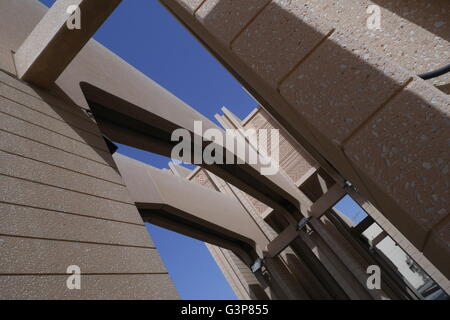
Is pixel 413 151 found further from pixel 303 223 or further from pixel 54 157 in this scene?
pixel 303 223

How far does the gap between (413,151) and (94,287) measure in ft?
5.70

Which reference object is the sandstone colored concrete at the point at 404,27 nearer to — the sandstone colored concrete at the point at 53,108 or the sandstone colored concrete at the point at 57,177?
the sandstone colored concrete at the point at 57,177

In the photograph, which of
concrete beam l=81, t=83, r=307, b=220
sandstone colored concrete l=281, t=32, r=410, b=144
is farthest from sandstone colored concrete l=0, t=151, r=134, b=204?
concrete beam l=81, t=83, r=307, b=220

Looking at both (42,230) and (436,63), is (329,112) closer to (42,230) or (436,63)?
(436,63)

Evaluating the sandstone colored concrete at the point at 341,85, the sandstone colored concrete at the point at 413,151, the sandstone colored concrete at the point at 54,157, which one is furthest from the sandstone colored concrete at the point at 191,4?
the sandstone colored concrete at the point at 54,157

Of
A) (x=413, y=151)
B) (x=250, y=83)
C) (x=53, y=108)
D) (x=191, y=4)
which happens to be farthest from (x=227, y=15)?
(x=53, y=108)

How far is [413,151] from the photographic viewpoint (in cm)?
138

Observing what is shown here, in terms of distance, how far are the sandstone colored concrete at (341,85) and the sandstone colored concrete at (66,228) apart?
1.53m

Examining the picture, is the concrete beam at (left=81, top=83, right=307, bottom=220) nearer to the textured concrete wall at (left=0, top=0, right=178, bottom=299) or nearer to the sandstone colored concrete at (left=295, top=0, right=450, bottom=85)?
the textured concrete wall at (left=0, top=0, right=178, bottom=299)

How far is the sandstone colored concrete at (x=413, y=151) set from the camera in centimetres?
131

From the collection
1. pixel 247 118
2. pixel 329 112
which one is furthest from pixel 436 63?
pixel 247 118

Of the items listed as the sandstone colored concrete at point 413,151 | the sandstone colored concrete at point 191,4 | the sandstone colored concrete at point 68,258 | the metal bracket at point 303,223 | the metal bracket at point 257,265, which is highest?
the metal bracket at point 303,223

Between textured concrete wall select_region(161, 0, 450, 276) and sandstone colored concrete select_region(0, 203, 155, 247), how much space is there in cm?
147

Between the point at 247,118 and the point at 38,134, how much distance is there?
10.3 metres
